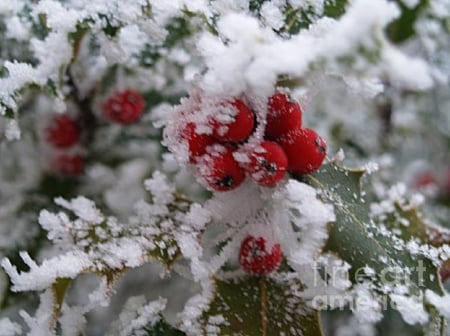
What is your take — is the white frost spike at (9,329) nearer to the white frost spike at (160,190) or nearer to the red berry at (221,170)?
the white frost spike at (160,190)

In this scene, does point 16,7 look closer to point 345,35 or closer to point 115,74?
point 115,74

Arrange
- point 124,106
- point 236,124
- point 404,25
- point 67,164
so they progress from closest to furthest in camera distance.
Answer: point 236,124 < point 124,106 < point 67,164 < point 404,25

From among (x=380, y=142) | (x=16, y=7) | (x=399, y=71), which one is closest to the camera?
(x=399, y=71)

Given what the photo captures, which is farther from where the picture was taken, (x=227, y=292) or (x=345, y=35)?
(x=227, y=292)

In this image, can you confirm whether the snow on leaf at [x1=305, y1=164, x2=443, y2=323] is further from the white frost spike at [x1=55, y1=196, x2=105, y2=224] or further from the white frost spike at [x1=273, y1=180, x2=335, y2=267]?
the white frost spike at [x1=55, y1=196, x2=105, y2=224]

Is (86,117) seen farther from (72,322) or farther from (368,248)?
(368,248)

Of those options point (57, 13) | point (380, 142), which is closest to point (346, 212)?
point (57, 13)

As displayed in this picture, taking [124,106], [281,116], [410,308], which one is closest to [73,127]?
[124,106]
